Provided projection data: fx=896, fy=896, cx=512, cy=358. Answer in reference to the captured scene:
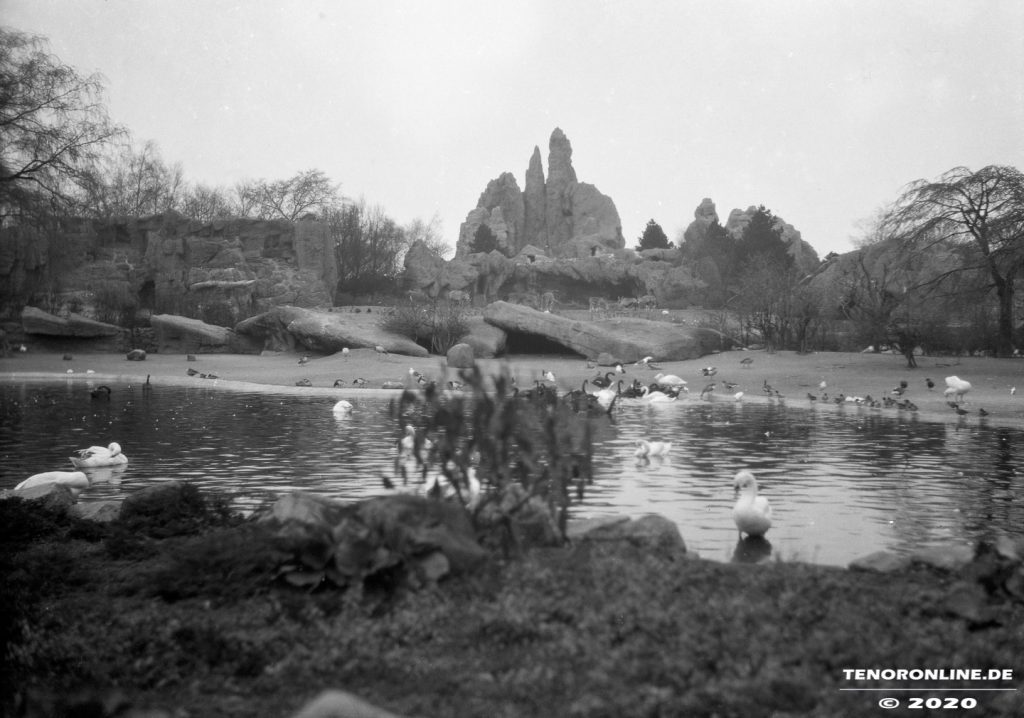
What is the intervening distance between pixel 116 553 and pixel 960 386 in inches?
654

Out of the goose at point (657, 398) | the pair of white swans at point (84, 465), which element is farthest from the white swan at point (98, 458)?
the goose at point (657, 398)

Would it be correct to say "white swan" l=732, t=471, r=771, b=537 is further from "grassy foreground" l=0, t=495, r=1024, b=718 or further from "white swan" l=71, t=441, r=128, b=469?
"white swan" l=71, t=441, r=128, b=469

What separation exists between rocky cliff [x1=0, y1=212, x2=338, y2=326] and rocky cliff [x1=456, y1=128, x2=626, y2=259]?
50218 millimetres

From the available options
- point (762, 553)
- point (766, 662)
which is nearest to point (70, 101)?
point (762, 553)

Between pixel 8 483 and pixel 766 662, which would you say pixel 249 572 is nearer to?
pixel 766 662

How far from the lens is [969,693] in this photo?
3232 millimetres

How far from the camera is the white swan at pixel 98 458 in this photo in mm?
9508

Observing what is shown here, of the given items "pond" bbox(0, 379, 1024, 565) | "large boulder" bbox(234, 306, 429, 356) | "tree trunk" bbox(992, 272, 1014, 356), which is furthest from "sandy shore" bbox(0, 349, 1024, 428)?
"pond" bbox(0, 379, 1024, 565)

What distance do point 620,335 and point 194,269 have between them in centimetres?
2446

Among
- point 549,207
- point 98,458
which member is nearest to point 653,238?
point 549,207

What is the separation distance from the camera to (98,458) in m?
9.63

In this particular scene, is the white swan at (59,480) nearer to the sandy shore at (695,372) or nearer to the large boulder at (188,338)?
the sandy shore at (695,372)

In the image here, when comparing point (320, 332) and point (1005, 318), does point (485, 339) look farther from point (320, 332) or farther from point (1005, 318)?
point (1005, 318)

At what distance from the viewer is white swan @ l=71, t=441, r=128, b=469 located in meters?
9.51
